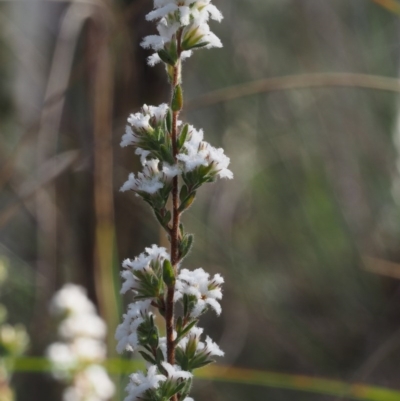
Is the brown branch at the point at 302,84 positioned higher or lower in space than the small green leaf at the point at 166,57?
higher

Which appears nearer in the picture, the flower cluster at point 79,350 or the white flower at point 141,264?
the white flower at point 141,264

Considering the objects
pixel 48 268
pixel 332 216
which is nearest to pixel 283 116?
pixel 332 216

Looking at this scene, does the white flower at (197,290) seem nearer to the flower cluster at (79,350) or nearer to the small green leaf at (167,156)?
the small green leaf at (167,156)

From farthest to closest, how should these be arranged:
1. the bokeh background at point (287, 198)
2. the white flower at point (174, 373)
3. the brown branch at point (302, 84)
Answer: the bokeh background at point (287, 198) → the brown branch at point (302, 84) → the white flower at point (174, 373)

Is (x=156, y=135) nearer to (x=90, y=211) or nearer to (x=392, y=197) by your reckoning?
(x=90, y=211)

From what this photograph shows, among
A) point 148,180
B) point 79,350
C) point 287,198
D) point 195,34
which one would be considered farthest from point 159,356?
point 287,198

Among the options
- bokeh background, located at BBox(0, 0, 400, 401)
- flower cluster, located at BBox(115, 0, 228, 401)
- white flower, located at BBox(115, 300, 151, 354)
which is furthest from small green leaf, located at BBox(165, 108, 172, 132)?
bokeh background, located at BBox(0, 0, 400, 401)

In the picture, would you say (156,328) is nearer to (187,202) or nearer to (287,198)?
(187,202)

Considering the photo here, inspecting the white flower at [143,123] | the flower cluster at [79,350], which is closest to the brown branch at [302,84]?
the flower cluster at [79,350]

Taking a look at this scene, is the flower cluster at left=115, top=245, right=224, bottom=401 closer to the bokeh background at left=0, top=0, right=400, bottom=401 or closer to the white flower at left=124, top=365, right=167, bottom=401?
the white flower at left=124, top=365, right=167, bottom=401
